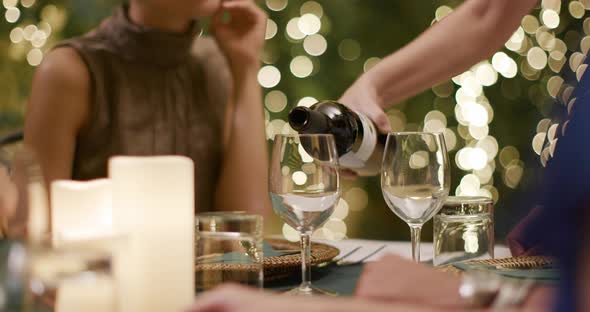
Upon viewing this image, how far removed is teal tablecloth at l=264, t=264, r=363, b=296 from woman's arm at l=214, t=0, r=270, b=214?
3.62 ft

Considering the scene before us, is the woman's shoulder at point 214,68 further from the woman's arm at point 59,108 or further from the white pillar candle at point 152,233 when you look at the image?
the white pillar candle at point 152,233

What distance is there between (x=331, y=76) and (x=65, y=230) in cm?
188

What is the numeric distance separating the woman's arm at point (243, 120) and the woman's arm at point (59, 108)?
381 mm

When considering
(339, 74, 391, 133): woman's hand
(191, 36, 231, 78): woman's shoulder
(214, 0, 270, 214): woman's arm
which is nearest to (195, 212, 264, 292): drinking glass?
(339, 74, 391, 133): woman's hand

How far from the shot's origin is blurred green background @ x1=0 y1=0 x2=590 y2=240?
2.42 meters

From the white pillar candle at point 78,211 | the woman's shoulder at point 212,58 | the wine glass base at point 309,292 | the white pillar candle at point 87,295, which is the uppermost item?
the woman's shoulder at point 212,58

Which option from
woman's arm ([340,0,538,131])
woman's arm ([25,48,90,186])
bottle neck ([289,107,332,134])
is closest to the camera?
bottle neck ([289,107,332,134])

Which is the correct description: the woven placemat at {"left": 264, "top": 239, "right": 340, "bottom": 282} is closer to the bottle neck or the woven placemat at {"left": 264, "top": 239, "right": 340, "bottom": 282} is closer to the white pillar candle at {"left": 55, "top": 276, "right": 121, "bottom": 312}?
the bottle neck

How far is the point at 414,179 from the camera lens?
35.4 inches

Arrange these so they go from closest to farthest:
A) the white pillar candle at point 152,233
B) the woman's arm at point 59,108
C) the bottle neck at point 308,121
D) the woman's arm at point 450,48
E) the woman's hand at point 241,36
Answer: the white pillar candle at point 152,233
the bottle neck at point 308,121
the woman's arm at point 450,48
the woman's arm at point 59,108
the woman's hand at point 241,36

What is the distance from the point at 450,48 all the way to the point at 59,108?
957mm

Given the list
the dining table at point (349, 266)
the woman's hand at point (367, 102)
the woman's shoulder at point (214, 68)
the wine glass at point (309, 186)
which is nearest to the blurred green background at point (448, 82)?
the woman's shoulder at point (214, 68)

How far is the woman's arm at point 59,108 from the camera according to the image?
1865mm

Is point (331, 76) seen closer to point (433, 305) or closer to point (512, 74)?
point (512, 74)
